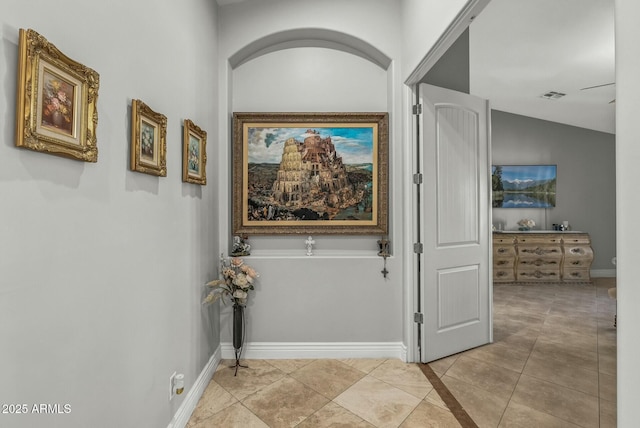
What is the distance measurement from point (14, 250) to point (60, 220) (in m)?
0.17

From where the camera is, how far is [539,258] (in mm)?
5492

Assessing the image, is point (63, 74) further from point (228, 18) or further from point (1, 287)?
point (228, 18)

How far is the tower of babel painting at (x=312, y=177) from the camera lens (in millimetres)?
2785

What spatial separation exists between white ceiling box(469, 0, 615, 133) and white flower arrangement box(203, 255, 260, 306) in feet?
10.6

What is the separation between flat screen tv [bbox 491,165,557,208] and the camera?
6.02m

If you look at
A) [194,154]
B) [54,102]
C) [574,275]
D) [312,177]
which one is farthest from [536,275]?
[54,102]

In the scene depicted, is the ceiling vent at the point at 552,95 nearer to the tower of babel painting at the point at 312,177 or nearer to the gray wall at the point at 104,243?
the tower of babel painting at the point at 312,177

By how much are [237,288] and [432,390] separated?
1.64m

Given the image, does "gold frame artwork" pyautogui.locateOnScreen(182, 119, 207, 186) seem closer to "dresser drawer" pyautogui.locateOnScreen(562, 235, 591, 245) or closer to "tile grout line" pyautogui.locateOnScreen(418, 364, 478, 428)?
"tile grout line" pyautogui.locateOnScreen(418, 364, 478, 428)

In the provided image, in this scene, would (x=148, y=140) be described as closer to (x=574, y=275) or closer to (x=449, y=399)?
(x=449, y=399)

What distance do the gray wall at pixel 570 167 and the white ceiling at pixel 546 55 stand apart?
59 centimetres

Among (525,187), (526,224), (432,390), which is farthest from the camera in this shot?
(525,187)

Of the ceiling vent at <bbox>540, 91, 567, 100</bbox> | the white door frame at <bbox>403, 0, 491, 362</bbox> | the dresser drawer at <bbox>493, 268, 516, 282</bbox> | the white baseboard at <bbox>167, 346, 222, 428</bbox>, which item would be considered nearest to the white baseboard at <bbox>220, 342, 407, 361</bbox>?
the white door frame at <bbox>403, 0, 491, 362</bbox>

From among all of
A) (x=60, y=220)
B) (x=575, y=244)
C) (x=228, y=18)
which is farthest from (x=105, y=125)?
(x=575, y=244)
